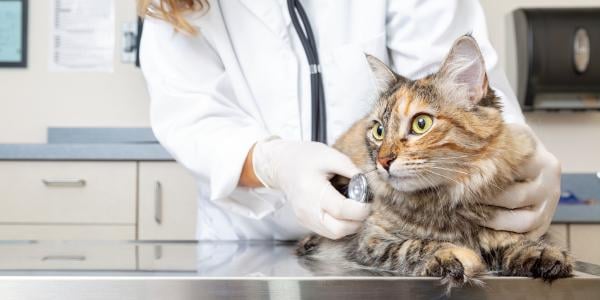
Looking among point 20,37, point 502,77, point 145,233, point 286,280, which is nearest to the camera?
point 286,280

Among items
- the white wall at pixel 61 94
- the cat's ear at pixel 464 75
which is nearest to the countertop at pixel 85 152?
the white wall at pixel 61 94

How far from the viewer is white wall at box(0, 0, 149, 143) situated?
2.79 meters

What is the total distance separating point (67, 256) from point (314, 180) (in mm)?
364

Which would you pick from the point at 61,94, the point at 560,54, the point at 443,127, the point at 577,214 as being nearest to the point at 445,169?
the point at 443,127

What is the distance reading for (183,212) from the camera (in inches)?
89.9

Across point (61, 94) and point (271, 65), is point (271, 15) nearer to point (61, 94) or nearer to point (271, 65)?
point (271, 65)

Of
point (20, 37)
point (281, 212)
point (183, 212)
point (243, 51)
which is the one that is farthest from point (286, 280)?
point (20, 37)

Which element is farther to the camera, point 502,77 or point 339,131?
point 339,131

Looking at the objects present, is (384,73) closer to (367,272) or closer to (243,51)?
(367,272)

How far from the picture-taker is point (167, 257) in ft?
2.78

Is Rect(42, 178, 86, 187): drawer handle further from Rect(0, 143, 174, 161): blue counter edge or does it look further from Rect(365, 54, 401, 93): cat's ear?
Rect(365, 54, 401, 93): cat's ear

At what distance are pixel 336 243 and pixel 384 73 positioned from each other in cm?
27

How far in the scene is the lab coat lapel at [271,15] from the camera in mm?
1320

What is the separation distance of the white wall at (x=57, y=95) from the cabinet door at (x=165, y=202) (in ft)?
1.99
